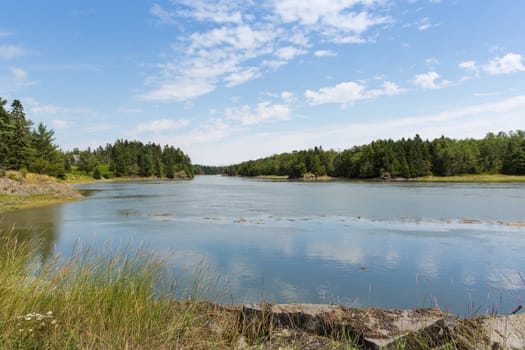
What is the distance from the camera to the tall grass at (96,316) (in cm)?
353

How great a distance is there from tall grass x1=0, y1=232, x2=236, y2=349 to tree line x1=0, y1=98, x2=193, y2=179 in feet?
144

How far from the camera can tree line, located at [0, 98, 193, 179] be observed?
48156 millimetres

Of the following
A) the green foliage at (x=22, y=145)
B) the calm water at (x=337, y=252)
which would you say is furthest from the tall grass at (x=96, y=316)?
the green foliage at (x=22, y=145)

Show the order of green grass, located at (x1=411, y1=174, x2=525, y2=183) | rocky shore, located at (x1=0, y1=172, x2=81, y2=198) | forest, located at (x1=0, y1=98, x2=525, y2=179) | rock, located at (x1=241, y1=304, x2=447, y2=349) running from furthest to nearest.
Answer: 1. green grass, located at (x1=411, y1=174, x2=525, y2=183)
2. forest, located at (x1=0, y1=98, x2=525, y2=179)
3. rocky shore, located at (x1=0, y1=172, x2=81, y2=198)
4. rock, located at (x1=241, y1=304, x2=447, y2=349)

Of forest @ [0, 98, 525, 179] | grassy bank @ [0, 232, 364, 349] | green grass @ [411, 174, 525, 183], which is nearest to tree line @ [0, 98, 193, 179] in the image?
forest @ [0, 98, 525, 179]

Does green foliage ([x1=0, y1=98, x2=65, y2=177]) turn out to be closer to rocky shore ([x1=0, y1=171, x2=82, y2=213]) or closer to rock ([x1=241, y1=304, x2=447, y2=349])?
rocky shore ([x1=0, y1=171, x2=82, y2=213])

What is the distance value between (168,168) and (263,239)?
138 m

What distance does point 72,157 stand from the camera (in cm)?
15050

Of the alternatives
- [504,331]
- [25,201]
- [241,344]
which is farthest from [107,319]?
[25,201]

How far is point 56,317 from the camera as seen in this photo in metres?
4.06

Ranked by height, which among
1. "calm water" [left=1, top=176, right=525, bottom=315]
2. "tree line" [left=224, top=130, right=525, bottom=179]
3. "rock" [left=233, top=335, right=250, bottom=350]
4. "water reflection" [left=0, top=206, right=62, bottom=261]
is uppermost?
"tree line" [left=224, top=130, right=525, bottom=179]

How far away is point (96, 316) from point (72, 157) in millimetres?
167242

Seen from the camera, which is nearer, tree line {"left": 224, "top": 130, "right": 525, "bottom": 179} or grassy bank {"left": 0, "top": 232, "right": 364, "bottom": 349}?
grassy bank {"left": 0, "top": 232, "right": 364, "bottom": 349}

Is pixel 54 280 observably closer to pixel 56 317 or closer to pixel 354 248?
pixel 56 317
